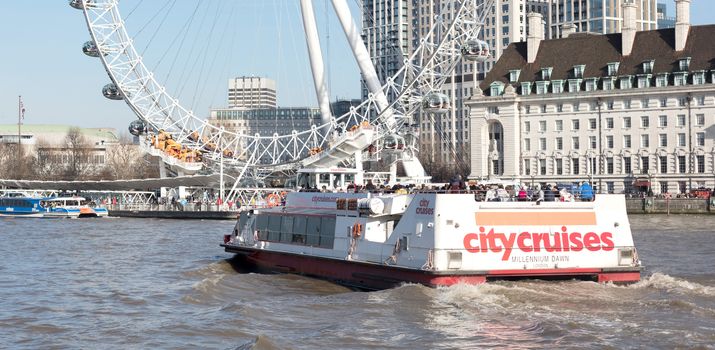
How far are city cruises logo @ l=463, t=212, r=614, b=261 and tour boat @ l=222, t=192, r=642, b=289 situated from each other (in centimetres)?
3

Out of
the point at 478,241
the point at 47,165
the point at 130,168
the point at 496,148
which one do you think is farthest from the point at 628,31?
the point at 47,165

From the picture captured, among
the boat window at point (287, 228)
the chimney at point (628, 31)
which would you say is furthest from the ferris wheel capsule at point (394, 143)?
the boat window at point (287, 228)

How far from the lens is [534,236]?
31.1 m

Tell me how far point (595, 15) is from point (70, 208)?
10180cm

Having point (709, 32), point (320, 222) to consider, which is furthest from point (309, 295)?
point (709, 32)

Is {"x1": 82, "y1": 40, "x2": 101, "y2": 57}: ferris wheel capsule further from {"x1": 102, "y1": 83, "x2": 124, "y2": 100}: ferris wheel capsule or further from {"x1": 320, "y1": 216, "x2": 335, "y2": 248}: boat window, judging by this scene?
{"x1": 320, "y1": 216, "x2": 335, "y2": 248}: boat window

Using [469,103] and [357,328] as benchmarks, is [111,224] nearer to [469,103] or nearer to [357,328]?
[469,103]

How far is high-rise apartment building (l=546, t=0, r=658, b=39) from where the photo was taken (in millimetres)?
171875

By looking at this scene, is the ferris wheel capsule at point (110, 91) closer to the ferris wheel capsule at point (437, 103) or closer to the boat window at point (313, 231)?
the ferris wheel capsule at point (437, 103)

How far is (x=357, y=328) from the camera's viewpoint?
1051 inches

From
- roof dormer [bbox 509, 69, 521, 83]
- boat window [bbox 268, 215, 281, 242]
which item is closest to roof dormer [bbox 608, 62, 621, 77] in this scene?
roof dormer [bbox 509, 69, 521, 83]

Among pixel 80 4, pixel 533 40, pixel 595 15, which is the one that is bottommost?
pixel 533 40

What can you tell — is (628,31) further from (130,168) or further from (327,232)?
(130,168)

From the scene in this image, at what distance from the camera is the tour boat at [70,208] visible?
93.5 meters
